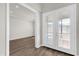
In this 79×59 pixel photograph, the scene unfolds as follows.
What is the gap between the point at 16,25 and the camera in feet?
4.65

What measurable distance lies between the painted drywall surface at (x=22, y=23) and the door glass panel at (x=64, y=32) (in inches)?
22.6

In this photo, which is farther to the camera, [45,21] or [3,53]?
[45,21]

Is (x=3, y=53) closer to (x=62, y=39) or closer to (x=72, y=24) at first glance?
(x=62, y=39)

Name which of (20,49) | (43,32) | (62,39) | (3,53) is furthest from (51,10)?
(3,53)

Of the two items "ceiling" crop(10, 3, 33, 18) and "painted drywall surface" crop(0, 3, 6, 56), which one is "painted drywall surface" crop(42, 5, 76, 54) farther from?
"painted drywall surface" crop(0, 3, 6, 56)

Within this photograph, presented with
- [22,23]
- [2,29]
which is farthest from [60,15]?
[2,29]

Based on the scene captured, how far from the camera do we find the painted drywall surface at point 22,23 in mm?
1432

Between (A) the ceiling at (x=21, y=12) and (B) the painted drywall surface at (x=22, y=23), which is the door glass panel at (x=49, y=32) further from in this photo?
(A) the ceiling at (x=21, y=12)

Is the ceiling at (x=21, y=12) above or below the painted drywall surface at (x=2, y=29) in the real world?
above

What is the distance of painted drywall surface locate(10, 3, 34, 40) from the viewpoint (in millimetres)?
1432

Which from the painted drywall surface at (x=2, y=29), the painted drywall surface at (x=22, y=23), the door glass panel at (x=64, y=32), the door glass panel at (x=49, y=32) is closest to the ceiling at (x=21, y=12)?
the painted drywall surface at (x=22, y=23)

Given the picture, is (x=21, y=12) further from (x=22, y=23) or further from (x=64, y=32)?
(x=64, y=32)

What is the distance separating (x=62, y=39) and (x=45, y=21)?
1.78ft

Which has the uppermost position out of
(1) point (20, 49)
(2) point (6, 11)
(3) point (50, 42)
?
(2) point (6, 11)
